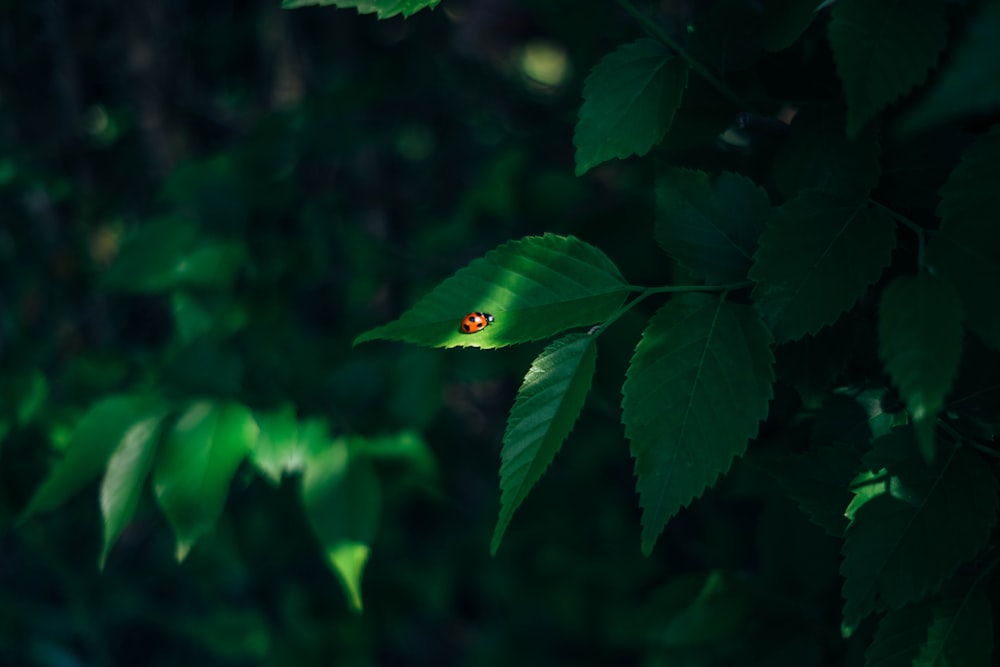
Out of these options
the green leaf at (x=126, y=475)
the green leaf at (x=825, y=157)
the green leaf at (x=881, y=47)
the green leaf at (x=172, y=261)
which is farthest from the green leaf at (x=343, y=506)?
the green leaf at (x=881, y=47)

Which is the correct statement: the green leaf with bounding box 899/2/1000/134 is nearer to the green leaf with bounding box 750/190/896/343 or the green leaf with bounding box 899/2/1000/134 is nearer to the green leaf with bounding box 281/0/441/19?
the green leaf with bounding box 750/190/896/343

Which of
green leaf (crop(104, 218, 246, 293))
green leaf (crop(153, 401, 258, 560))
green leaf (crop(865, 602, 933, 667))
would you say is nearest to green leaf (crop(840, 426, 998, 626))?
green leaf (crop(865, 602, 933, 667))

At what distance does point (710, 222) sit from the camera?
88cm

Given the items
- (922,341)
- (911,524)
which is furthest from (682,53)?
(911,524)

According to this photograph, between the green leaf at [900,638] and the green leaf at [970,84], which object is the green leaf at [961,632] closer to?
the green leaf at [900,638]

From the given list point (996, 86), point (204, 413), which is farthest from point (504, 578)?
point (996, 86)

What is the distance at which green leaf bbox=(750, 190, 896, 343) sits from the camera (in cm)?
76

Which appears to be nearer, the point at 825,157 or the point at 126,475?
the point at 825,157

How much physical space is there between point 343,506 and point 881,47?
3.25 feet

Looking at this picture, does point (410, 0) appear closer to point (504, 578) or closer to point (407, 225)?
point (504, 578)

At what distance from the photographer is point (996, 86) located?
1.71 ft

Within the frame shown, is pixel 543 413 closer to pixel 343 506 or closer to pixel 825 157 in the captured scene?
pixel 825 157

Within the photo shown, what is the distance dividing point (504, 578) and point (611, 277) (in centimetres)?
150

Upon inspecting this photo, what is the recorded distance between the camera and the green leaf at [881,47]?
2.36ft
